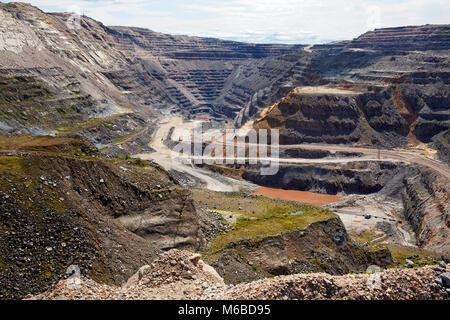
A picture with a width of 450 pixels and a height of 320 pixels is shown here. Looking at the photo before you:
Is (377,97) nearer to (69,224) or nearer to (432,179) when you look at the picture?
(432,179)

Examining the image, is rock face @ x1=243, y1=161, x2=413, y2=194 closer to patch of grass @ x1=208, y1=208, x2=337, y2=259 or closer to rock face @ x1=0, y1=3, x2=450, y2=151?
rock face @ x1=0, y1=3, x2=450, y2=151

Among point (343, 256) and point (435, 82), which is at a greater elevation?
point (435, 82)

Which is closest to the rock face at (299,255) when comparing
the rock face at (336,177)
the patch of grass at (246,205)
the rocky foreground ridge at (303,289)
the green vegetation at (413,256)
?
the green vegetation at (413,256)

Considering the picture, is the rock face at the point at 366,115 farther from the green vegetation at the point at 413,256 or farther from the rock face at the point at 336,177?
the green vegetation at the point at 413,256

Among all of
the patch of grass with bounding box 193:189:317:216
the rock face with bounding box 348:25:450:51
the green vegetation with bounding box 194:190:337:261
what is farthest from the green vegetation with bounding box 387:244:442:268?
the rock face with bounding box 348:25:450:51

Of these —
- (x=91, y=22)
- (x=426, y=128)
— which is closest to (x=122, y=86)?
(x=91, y=22)
